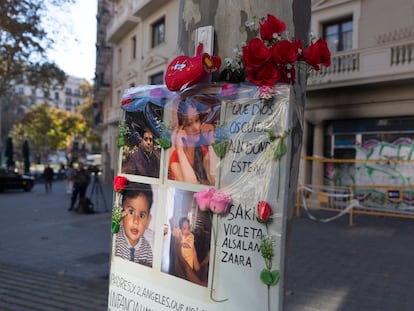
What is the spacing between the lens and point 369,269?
6.18 metres

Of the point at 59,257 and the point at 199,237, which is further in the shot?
the point at 59,257

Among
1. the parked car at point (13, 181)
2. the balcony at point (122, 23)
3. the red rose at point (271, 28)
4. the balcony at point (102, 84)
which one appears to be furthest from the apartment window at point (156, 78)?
the red rose at point (271, 28)

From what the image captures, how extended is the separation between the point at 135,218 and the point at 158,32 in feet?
72.9

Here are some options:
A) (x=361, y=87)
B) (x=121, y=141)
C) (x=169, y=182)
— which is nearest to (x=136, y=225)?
(x=169, y=182)

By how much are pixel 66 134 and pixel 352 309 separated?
6476 centimetres

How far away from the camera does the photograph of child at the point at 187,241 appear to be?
2.22 metres

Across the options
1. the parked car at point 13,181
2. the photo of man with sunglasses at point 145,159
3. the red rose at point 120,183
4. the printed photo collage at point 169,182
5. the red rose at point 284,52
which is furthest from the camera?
the parked car at point 13,181

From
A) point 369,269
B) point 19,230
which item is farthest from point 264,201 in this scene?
point 19,230

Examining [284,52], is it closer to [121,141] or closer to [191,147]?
[191,147]

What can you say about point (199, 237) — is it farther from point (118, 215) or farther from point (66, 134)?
point (66, 134)

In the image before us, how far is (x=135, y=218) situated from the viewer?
2.57 metres

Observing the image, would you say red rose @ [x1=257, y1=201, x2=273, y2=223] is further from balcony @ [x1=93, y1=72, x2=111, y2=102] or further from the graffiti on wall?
balcony @ [x1=93, y1=72, x2=111, y2=102]

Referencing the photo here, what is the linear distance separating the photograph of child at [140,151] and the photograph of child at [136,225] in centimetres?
10

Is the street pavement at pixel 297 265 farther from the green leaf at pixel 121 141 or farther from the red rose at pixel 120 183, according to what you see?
the green leaf at pixel 121 141
